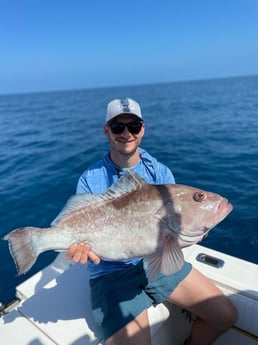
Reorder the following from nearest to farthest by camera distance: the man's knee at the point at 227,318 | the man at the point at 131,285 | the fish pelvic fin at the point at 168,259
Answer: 1. the fish pelvic fin at the point at 168,259
2. the man at the point at 131,285
3. the man's knee at the point at 227,318

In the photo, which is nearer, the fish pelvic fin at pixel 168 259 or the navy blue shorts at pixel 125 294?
the fish pelvic fin at pixel 168 259

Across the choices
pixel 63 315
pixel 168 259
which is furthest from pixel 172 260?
pixel 63 315

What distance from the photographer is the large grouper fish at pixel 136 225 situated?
99.2 inches

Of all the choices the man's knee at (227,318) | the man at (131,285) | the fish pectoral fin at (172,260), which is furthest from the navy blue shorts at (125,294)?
the fish pectoral fin at (172,260)

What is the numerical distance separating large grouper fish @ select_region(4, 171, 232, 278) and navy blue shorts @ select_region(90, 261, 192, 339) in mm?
558

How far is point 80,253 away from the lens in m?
2.63

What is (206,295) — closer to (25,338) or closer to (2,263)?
(25,338)

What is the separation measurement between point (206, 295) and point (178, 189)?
1.26 metres

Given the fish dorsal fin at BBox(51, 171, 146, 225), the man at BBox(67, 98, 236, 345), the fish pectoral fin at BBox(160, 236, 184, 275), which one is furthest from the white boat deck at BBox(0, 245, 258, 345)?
the fish dorsal fin at BBox(51, 171, 146, 225)

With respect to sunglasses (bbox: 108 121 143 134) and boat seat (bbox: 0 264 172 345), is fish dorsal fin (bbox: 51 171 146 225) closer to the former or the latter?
sunglasses (bbox: 108 121 143 134)

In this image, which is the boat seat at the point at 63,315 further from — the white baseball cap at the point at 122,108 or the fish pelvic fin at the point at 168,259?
the white baseball cap at the point at 122,108

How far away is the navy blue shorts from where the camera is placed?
2.79 metres

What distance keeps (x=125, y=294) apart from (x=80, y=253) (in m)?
0.75

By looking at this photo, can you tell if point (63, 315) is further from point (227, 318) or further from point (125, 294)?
point (227, 318)
